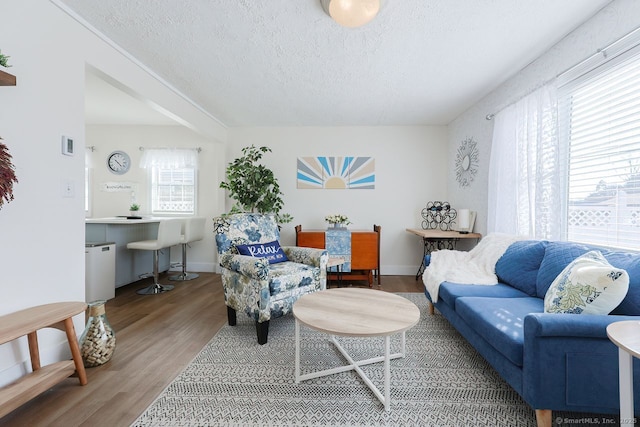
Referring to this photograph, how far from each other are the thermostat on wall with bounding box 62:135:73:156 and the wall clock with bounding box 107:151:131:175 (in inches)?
120

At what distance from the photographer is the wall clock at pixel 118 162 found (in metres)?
4.45

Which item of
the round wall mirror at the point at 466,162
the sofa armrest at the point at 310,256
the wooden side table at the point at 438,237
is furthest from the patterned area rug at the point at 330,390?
the round wall mirror at the point at 466,162

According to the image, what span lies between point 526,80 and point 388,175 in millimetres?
2037

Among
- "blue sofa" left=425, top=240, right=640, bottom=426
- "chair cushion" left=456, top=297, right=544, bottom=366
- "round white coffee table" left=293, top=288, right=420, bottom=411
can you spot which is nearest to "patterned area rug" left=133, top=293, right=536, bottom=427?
"round white coffee table" left=293, top=288, right=420, bottom=411

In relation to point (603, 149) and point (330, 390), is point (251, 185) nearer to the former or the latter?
point (330, 390)

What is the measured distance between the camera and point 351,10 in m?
1.68

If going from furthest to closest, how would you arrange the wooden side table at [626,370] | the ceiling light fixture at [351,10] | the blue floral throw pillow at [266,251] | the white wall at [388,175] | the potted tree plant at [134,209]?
the white wall at [388,175]
the potted tree plant at [134,209]
the blue floral throw pillow at [266,251]
the ceiling light fixture at [351,10]
the wooden side table at [626,370]

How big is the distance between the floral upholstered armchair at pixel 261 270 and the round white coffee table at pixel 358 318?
Result: 0.42 metres

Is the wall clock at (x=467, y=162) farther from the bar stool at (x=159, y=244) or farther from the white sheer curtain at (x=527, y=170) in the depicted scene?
the bar stool at (x=159, y=244)

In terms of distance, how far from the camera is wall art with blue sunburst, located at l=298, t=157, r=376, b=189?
428 cm

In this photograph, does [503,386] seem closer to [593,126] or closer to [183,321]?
[593,126]

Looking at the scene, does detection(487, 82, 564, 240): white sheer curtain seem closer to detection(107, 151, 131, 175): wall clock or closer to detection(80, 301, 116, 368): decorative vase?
detection(80, 301, 116, 368): decorative vase

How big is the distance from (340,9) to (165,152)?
3795 mm

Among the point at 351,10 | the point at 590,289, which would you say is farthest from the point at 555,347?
the point at 351,10
